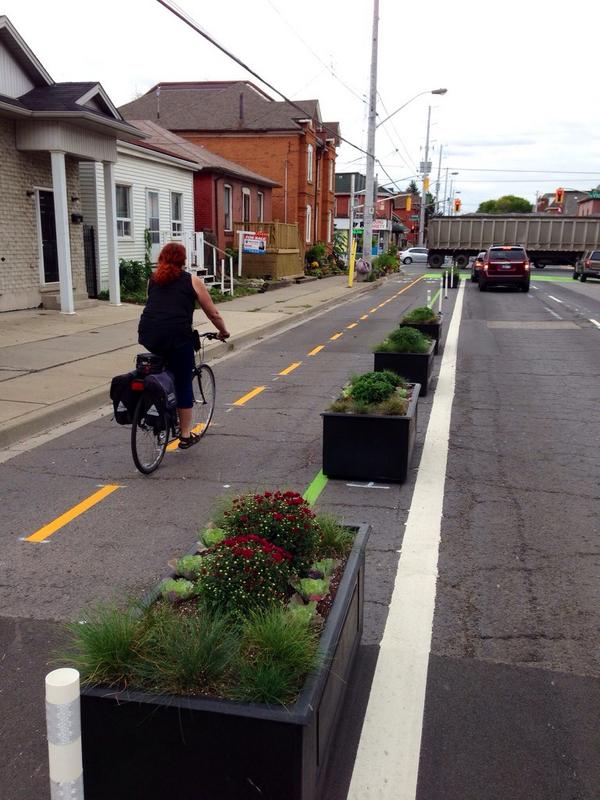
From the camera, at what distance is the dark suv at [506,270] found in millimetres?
29734

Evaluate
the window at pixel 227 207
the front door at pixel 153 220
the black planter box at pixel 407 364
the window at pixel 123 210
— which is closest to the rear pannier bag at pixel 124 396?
the black planter box at pixel 407 364

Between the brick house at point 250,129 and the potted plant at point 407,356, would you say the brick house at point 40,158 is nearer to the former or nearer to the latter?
the potted plant at point 407,356

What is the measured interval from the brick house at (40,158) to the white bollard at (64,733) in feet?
50.6

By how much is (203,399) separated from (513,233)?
43.8 m

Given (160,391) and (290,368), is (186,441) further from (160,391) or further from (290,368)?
(290,368)

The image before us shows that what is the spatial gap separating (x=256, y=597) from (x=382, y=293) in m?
27.6

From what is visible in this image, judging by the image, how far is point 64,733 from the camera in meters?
1.75

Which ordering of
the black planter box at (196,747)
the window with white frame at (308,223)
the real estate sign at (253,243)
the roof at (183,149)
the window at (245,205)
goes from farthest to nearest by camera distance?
1. the window with white frame at (308,223)
2. the window at (245,205)
3. the real estate sign at (253,243)
4. the roof at (183,149)
5. the black planter box at (196,747)

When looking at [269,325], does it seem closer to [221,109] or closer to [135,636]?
[135,636]

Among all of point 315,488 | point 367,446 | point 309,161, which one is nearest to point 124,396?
point 315,488

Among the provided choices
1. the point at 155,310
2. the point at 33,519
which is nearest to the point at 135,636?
the point at 33,519

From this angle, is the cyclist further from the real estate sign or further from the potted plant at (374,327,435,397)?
the real estate sign

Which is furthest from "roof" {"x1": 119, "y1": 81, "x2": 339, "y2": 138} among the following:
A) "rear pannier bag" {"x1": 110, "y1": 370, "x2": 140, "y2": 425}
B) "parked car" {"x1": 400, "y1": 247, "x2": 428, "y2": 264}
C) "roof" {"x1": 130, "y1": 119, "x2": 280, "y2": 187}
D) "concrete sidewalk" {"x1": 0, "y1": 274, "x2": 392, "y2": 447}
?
"rear pannier bag" {"x1": 110, "y1": 370, "x2": 140, "y2": 425}

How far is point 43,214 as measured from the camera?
18.0 meters
